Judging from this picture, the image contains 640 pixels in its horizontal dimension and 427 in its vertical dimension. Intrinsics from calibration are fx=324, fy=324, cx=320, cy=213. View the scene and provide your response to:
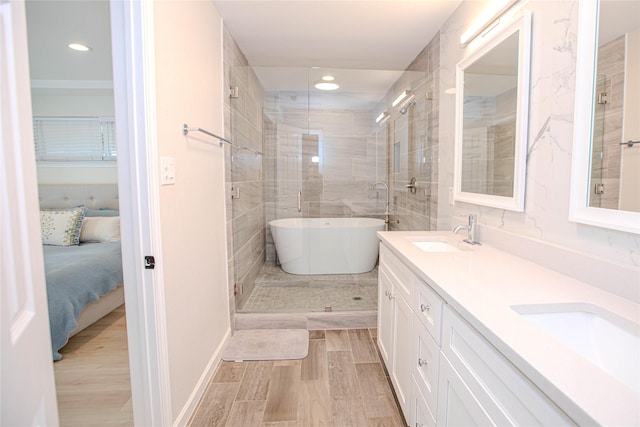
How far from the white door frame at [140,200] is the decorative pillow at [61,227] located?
2356 millimetres

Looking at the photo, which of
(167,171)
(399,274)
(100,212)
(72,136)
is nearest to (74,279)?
(100,212)

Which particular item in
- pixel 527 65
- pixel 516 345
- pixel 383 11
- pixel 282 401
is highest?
pixel 383 11

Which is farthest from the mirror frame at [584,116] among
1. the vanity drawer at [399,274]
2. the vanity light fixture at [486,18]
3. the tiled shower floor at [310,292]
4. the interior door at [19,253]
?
the tiled shower floor at [310,292]

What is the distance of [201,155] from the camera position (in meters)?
1.98

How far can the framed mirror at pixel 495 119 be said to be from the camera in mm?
1527

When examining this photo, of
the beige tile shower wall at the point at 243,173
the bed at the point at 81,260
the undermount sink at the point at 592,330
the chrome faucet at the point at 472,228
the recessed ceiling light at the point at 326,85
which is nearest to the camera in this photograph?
the undermount sink at the point at 592,330

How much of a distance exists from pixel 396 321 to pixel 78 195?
3.90 m

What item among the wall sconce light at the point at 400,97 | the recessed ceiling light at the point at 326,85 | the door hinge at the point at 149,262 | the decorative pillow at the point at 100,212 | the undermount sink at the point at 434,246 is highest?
the recessed ceiling light at the point at 326,85

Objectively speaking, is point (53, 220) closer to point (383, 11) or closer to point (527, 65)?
point (383, 11)

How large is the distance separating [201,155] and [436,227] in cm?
179

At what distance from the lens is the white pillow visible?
10.8 feet

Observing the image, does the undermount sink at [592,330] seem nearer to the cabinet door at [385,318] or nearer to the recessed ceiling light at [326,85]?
the cabinet door at [385,318]

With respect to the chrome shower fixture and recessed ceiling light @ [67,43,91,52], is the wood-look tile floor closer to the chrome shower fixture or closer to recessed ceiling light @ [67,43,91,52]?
the chrome shower fixture

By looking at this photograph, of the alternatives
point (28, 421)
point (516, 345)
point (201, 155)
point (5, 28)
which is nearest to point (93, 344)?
point (201, 155)
